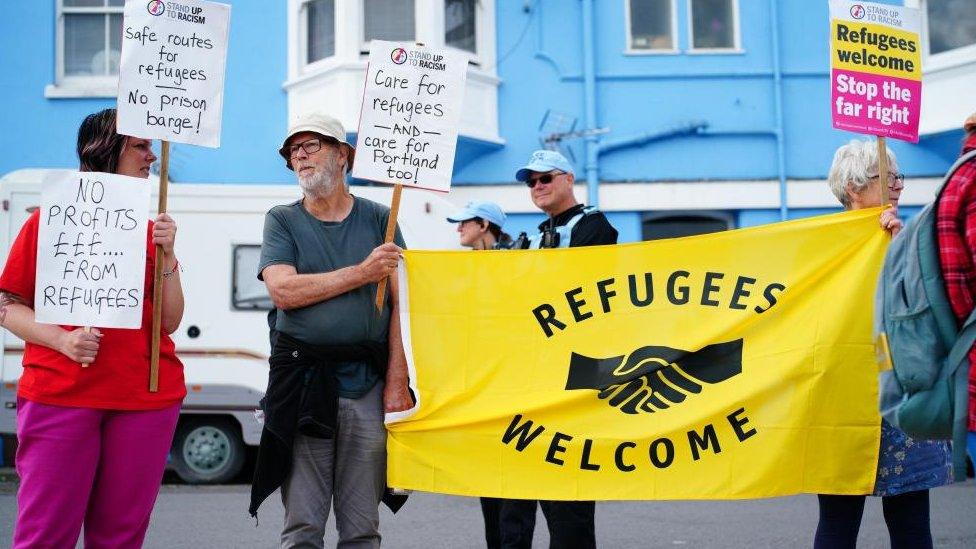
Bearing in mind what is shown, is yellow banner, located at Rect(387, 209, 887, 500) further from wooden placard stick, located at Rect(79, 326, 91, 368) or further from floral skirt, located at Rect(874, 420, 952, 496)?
wooden placard stick, located at Rect(79, 326, 91, 368)

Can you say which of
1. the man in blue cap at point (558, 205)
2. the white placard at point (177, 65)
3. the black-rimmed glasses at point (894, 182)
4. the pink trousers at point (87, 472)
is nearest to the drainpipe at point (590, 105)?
the man in blue cap at point (558, 205)

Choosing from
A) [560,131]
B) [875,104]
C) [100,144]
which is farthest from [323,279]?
[560,131]

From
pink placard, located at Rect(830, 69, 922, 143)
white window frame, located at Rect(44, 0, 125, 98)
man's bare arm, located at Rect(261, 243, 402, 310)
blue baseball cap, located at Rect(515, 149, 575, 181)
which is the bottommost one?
man's bare arm, located at Rect(261, 243, 402, 310)

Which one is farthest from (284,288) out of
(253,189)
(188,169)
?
(188,169)

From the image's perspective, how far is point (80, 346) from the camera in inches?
152

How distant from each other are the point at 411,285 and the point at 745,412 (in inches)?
60.4

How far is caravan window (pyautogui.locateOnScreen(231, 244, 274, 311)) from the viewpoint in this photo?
36.0ft

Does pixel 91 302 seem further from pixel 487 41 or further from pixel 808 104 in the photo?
pixel 808 104

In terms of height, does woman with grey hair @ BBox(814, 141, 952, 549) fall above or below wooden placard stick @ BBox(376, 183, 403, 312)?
below

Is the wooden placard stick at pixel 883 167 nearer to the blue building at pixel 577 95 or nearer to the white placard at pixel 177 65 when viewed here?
the white placard at pixel 177 65

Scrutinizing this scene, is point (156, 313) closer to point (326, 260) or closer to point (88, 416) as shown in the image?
point (88, 416)

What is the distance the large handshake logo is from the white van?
20.7ft

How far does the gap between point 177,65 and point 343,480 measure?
5.99ft

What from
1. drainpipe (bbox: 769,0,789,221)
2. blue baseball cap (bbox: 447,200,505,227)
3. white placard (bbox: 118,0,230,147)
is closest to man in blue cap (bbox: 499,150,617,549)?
blue baseball cap (bbox: 447,200,505,227)
